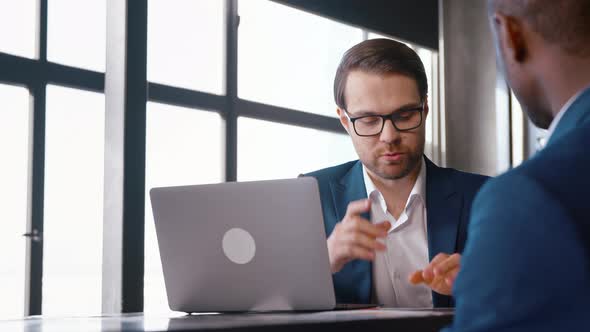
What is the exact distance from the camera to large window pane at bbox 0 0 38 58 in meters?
3.96

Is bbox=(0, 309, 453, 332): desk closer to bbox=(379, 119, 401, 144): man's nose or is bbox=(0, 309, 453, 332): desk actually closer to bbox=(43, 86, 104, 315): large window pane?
bbox=(379, 119, 401, 144): man's nose

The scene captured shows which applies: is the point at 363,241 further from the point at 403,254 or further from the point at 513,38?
the point at 513,38

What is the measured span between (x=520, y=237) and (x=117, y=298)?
343 cm

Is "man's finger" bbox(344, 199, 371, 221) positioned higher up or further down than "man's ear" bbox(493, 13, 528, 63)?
further down

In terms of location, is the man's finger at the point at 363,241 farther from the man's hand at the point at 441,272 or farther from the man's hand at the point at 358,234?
the man's hand at the point at 441,272

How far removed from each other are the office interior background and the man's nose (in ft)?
6.21

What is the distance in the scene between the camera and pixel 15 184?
13.2 feet

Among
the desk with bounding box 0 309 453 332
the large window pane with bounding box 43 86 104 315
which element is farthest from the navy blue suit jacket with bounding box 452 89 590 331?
the large window pane with bounding box 43 86 104 315

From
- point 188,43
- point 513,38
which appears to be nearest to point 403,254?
point 513,38

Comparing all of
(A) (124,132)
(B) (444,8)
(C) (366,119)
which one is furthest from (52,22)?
(B) (444,8)

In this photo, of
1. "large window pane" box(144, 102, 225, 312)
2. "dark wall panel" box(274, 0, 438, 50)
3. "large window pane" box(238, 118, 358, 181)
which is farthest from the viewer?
"dark wall panel" box(274, 0, 438, 50)

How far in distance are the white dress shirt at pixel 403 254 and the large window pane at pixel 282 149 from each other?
2.70 m

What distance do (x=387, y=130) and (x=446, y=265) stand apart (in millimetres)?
747

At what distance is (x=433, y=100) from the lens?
6828 mm
